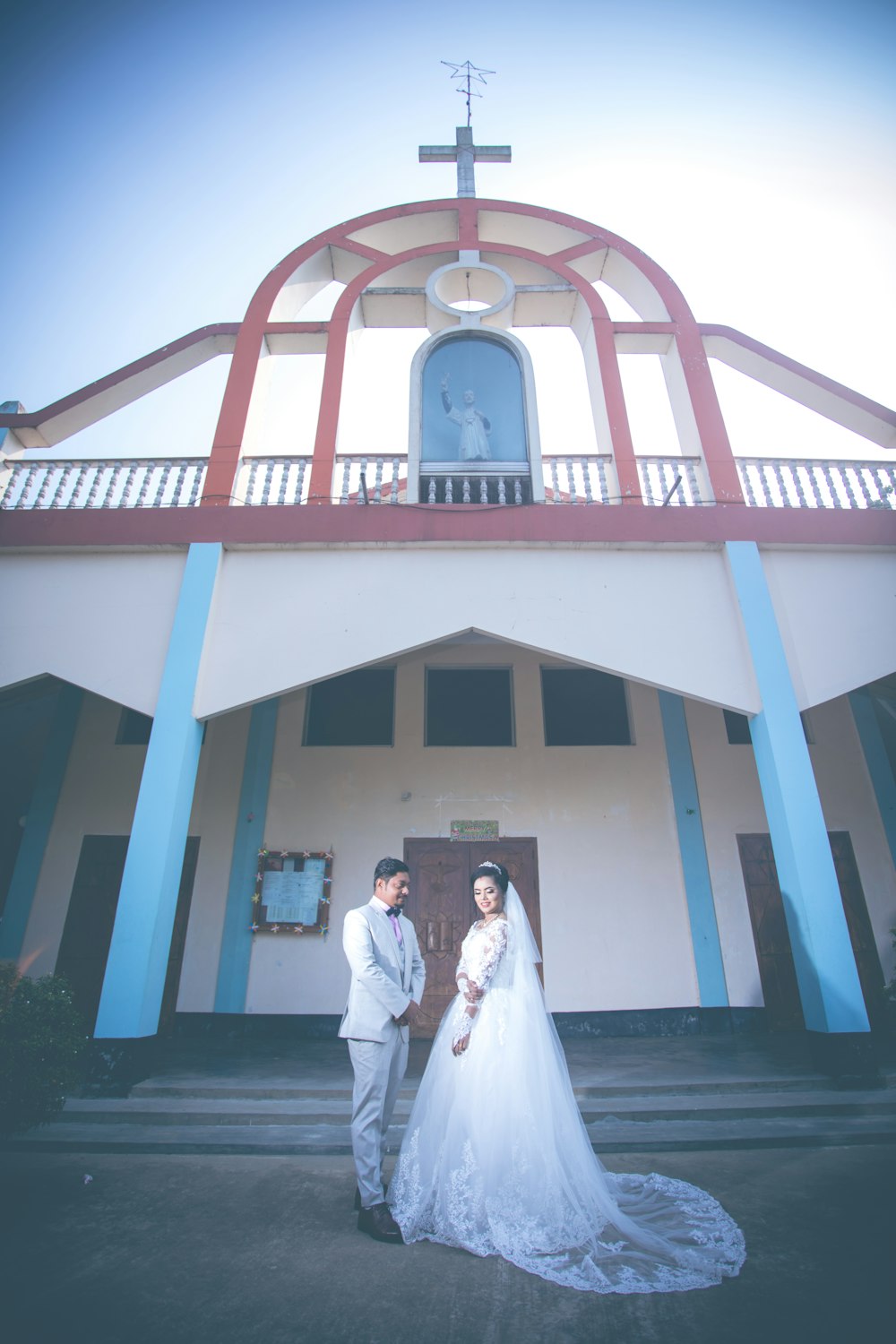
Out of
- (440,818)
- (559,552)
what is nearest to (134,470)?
(559,552)

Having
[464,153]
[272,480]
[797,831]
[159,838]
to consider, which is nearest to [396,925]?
[159,838]

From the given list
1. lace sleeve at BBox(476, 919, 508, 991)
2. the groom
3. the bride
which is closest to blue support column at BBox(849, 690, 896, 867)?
the bride

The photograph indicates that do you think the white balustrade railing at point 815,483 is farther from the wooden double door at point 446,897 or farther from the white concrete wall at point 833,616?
the wooden double door at point 446,897

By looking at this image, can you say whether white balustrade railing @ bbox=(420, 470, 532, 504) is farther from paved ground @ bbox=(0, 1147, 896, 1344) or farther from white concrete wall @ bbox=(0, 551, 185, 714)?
paved ground @ bbox=(0, 1147, 896, 1344)

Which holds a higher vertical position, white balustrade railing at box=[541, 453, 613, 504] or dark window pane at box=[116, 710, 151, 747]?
white balustrade railing at box=[541, 453, 613, 504]

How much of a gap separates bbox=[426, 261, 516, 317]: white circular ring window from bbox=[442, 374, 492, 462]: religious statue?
3.83 feet

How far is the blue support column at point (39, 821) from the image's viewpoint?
6777mm

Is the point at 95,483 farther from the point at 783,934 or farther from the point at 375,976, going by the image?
the point at 783,934

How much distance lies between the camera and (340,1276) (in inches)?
91.3

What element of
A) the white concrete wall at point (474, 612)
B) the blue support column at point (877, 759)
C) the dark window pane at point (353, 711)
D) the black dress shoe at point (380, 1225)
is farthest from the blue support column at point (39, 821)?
the blue support column at point (877, 759)

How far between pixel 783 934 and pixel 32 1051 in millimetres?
6881

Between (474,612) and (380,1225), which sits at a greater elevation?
(474,612)

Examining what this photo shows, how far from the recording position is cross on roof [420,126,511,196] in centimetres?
841

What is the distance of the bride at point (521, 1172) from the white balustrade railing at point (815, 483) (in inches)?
208
